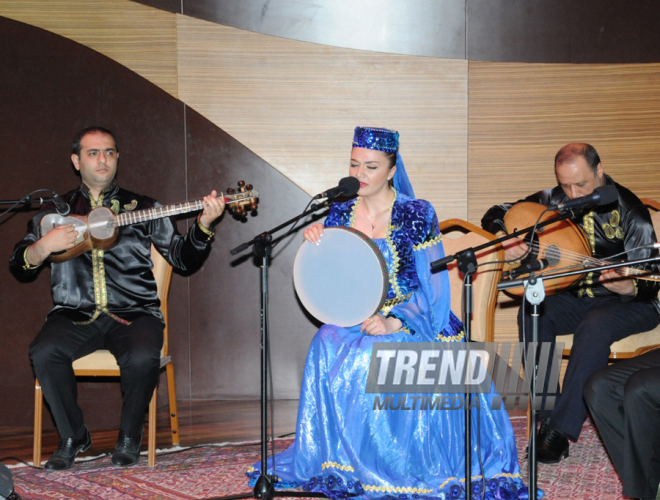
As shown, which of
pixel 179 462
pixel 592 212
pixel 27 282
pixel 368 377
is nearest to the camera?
pixel 368 377

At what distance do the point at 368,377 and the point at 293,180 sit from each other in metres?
1.75

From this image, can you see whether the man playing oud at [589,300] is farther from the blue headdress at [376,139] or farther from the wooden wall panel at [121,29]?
the wooden wall panel at [121,29]

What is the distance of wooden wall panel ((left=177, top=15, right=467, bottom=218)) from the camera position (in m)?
4.11

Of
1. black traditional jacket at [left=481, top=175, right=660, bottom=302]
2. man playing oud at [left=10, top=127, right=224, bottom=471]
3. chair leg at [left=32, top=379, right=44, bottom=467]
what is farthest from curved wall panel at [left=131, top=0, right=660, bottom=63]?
chair leg at [left=32, top=379, right=44, bottom=467]

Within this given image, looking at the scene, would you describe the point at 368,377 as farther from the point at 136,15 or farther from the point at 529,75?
the point at 136,15

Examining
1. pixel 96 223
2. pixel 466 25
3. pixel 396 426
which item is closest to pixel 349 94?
pixel 466 25

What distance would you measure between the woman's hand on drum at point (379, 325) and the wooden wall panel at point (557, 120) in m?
1.67

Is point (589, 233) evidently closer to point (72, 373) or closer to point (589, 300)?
point (589, 300)

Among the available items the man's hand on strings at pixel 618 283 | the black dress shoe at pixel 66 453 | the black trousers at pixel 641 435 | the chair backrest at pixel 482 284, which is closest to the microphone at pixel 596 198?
the black trousers at pixel 641 435

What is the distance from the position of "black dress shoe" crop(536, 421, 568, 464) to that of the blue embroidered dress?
1.49 feet

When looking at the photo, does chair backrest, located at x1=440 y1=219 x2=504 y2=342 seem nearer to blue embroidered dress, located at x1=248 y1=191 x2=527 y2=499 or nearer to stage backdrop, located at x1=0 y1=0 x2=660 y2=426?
blue embroidered dress, located at x1=248 y1=191 x2=527 y2=499

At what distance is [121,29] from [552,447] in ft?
10.7

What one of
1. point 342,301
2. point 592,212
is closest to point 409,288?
point 342,301

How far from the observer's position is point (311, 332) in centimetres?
427
